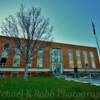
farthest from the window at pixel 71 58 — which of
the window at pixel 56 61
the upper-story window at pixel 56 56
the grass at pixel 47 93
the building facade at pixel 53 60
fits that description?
the grass at pixel 47 93

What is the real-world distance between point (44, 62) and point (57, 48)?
746cm

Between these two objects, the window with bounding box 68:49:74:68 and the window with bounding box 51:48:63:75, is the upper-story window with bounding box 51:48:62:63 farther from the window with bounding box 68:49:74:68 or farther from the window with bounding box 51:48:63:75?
the window with bounding box 68:49:74:68

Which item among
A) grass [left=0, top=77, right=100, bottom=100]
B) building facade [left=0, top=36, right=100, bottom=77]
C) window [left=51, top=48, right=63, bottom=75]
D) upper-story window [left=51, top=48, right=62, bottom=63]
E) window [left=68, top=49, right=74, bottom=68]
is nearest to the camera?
grass [left=0, top=77, right=100, bottom=100]

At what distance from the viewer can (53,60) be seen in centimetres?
4228

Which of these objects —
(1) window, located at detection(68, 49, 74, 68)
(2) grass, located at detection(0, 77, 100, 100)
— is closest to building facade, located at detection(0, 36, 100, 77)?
(1) window, located at detection(68, 49, 74, 68)

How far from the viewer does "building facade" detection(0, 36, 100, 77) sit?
117ft

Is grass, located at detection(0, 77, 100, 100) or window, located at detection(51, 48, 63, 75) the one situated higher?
window, located at detection(51, 48, 63, 75)

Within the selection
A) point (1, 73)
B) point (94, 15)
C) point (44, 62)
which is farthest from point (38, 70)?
point (94, 15)

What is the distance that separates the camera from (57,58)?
43.0 metres

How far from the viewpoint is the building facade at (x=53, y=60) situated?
117ft

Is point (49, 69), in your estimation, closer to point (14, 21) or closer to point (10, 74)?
point (10, 74)

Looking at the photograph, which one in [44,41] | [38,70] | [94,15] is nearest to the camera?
[94,15]

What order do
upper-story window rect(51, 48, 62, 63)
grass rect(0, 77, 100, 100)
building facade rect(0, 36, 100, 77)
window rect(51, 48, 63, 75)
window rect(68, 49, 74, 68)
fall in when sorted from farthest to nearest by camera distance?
window rect(68, 49, 74, 68)
upper-story window rect(51, 48, 62, 63)
window rect(51, 48, 63, 75)
building facade rect(0, 36, 100, 77)
grass rect(0, 77, 100, 100)

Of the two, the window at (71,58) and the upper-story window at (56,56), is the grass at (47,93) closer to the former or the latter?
the upper-story window at (56,56)
